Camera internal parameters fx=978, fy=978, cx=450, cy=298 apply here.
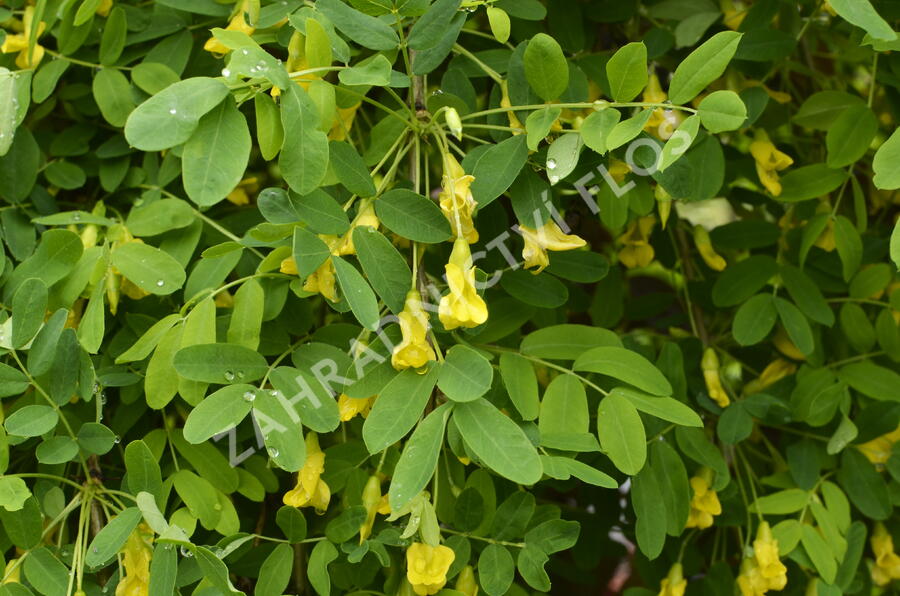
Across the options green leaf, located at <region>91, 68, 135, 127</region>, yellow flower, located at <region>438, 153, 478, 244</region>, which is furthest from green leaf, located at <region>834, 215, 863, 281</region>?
green leaf, located at <region>91, 68, 135, 127</region>

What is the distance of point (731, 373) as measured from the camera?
1225 millimetres

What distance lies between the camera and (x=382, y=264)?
0.85 meters

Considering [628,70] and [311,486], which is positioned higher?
[628,70]

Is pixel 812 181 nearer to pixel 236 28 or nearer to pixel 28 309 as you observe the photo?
pixel 236 28

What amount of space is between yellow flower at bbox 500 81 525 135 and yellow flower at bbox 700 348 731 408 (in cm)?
42

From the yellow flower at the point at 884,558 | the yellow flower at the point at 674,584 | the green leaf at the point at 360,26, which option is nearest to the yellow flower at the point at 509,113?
the green leaf at the point at 360,26

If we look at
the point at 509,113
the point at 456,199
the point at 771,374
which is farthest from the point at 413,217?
the point at 771,374

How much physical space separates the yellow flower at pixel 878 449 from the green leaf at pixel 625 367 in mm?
371

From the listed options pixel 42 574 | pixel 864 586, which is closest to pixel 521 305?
pixel 42 574

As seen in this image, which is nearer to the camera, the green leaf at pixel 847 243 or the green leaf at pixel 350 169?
the green leaf at pixel 350 169

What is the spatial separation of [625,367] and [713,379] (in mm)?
269

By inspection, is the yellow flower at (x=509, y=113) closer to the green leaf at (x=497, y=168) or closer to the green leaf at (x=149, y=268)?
the green leaf at (x=497, y=168)

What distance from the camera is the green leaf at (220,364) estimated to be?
869mm

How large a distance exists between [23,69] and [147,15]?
154 mm
